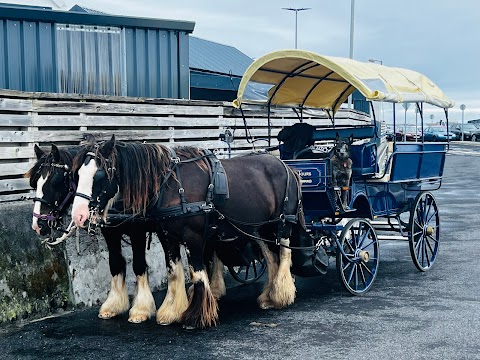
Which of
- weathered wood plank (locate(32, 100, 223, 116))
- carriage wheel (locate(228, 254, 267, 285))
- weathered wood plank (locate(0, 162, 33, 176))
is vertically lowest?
carriage wheel (locate(228, 254, 267, 285))

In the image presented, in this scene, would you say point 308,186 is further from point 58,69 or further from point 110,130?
point 58,69

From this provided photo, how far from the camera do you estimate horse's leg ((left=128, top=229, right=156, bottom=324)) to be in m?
6.98

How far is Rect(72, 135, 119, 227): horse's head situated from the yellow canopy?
110 inches

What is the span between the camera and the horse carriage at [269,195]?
21.0ft

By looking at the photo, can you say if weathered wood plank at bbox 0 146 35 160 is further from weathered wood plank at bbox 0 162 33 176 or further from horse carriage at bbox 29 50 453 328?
horse carriage at bbox 29 50 453 328

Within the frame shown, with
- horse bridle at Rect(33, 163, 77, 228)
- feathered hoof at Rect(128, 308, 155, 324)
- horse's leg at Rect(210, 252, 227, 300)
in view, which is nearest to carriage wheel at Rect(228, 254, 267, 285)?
horse's leg at Rect(210, 252, 227, 300)

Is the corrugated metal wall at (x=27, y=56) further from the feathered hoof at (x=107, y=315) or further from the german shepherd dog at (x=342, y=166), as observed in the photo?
the german shepherd dog at (x=342, y=166)

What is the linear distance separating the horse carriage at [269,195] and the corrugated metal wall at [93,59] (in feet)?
13.0

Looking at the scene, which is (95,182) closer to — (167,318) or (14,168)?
(167,318)

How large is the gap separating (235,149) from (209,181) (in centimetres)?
593

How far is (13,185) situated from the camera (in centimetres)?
786

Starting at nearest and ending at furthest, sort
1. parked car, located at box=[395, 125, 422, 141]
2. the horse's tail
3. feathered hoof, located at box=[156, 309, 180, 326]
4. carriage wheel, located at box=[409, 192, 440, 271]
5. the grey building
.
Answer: feathered hoof, located at box=[156, 309, 180, 326]
the horse's tail
carriage wheel, located at box=[409, 192, 440, 271]
parked car, located at box=[395, 125, 422, 141]
the grey building

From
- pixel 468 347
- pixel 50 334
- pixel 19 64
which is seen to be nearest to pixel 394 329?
pixel 468 347

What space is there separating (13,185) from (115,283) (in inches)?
67.7
